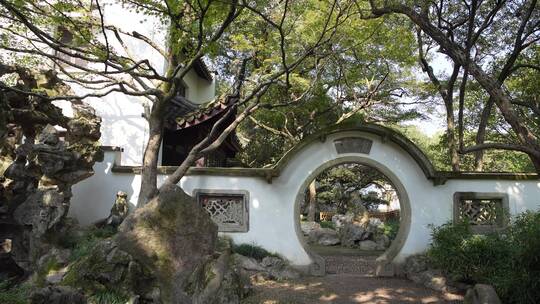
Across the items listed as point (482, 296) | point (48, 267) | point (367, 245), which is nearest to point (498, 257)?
point (482, 296)

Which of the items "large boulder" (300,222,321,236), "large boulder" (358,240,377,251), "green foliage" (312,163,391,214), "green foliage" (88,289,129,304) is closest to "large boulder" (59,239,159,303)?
"green foliage" (88,289,129,304)

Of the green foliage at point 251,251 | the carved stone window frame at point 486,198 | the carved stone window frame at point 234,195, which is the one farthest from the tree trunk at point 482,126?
the green foliage at point 251,251

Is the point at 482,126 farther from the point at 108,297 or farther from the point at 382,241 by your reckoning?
the point at 108,297

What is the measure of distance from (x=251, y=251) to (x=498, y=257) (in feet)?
15.9

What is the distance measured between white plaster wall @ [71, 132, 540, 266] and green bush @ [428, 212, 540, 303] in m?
0.69

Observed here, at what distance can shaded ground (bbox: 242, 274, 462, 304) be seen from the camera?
7.56 metres

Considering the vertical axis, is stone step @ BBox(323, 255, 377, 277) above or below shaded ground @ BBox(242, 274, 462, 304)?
above

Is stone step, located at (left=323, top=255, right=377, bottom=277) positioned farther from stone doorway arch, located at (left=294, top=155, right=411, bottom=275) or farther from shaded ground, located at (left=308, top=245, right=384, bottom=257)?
shaded ground, located at (left=308, top=245, right=384, bottom=257)

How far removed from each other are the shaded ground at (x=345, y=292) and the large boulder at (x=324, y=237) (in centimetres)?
853

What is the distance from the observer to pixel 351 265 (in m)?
12.1

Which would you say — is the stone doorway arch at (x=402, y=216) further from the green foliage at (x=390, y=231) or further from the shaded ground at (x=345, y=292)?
the green foliage at (x=390, y=231)

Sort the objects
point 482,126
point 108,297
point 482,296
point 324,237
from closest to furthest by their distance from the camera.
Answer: point 108,297 < point 482,296 < point 482,126 < point 324,237

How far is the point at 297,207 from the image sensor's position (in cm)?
989

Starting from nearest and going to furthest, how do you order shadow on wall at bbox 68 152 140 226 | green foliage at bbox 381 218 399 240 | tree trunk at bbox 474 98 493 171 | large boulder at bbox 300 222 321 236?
shadow on wall at bbox 68 152 140 226, tree trunk at bbox 474 98 493 171, green foliage at bbox 381 218 399 240, large boulder at bbox 300 222 321 236
